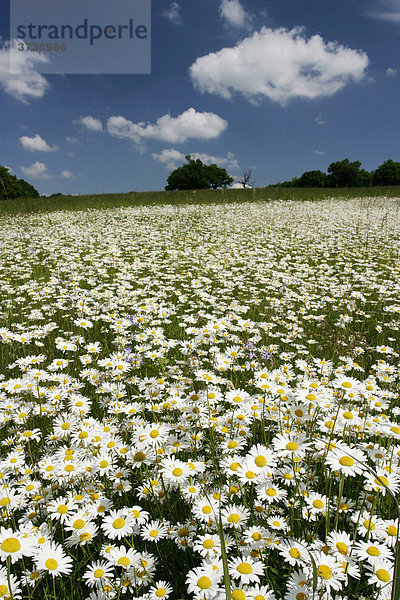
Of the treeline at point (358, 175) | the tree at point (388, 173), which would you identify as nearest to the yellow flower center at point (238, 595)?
the treeline at point (358, 175)

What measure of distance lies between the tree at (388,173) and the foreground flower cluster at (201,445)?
75.7m

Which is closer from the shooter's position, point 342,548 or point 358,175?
point 342,548

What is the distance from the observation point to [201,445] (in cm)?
214

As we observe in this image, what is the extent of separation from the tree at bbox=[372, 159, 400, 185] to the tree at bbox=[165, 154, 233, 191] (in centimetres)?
3630

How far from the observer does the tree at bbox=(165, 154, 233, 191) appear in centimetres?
8125

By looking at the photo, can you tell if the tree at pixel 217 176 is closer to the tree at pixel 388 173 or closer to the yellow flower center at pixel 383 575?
the tree at pixel 388 173

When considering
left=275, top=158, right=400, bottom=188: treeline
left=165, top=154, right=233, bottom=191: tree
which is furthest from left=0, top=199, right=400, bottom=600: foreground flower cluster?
left=165, top=154, right=233, bottom=191: tree

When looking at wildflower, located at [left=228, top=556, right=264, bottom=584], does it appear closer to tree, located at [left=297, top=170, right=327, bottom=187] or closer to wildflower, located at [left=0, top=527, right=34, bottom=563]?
wildflower, located at [left=0, top=527, right=34, bottom=563]

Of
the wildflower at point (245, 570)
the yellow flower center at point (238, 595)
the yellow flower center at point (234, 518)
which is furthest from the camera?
the yellow flower center at point (234, 518)

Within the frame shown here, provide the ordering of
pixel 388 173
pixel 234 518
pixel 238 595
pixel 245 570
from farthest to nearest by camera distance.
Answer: pixel 388 173 → pixel 234 518 → pixel 245 570 → pixel 238 595

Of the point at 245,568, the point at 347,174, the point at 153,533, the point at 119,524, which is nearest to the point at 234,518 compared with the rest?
the point at 245,568

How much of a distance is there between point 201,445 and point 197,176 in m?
84.9

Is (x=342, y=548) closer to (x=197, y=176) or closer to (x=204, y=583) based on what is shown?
(x=204, y=583)

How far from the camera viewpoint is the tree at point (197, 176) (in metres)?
81.2
